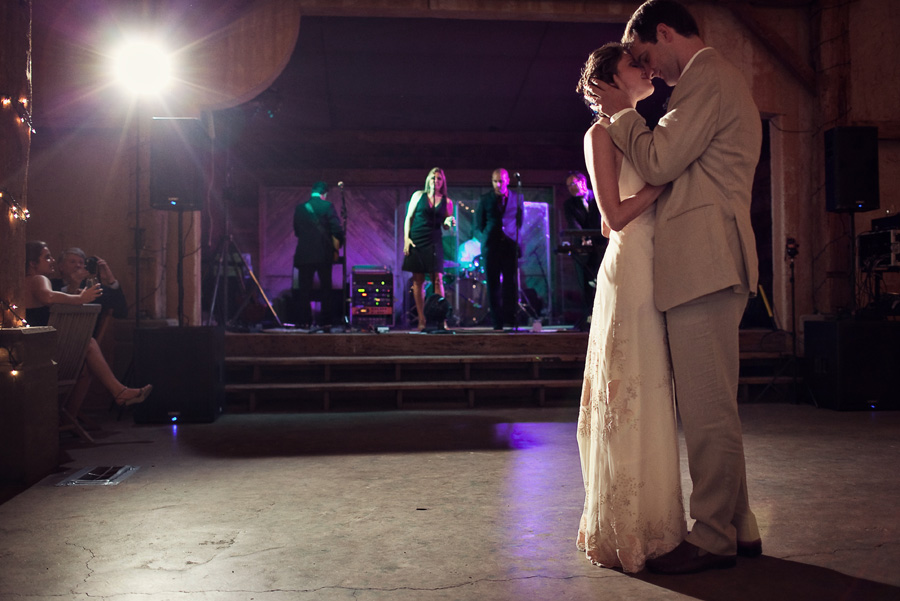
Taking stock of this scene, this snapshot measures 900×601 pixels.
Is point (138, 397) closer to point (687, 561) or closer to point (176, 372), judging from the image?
point (176, 372)

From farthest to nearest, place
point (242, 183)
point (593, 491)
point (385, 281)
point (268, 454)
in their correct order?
point (242, 183), point (385, 281), point (268, 454), point (593, 491)

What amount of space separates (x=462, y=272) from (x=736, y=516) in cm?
772

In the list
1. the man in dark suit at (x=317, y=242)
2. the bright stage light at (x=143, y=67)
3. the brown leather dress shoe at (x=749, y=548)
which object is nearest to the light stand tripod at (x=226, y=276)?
the man in dark suit at (x=317, y=242)

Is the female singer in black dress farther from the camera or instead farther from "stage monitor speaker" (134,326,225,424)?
the camera

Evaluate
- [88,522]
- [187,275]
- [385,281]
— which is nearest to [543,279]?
[385,281]

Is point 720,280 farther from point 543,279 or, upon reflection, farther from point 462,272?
point 543,279

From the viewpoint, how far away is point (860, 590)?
2.00 m

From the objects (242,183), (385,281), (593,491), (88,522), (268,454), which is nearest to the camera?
(593,491)

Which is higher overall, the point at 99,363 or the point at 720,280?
the point at 720,280

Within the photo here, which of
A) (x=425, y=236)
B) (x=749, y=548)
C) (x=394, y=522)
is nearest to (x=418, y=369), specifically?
(x=425, y=236)

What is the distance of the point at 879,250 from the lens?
20.1 feet

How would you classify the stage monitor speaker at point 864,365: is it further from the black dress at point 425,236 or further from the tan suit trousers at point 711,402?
the tan suit trousers at point 711,402

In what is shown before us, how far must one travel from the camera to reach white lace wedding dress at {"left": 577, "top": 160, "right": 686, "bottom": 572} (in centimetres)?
211

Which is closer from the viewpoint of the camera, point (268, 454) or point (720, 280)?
point (720, 280)
